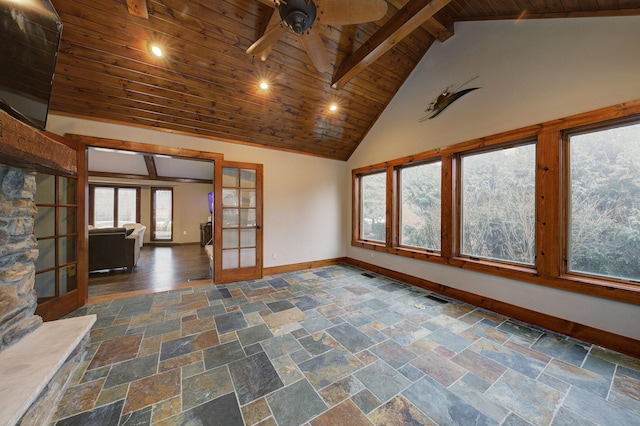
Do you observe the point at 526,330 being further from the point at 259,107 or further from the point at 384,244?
the point at 259,107

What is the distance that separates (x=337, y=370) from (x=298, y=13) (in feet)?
9.25

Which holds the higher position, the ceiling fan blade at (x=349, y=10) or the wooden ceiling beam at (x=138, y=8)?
the wooden ceiling beam at (x=138, y=8)

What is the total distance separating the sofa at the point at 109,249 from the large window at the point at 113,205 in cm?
434

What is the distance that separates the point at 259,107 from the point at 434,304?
13.1 feet

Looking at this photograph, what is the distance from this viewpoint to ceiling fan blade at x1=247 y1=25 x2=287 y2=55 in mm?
1989

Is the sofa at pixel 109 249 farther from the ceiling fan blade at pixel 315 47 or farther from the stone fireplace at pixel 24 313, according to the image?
the ceiling fan blade at pixel 315 47

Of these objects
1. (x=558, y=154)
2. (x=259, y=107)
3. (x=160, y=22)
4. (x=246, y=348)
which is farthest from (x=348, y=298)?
(x=160, y=22)

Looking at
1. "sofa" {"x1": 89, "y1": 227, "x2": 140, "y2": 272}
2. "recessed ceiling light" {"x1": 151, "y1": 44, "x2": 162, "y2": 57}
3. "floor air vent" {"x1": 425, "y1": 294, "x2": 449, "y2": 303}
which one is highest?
"recessed ceiling light" {"x1": 151, "y1": 44, "x2": 162, "y2": 57}

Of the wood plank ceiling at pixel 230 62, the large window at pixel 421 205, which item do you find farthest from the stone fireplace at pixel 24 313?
the large window at pixel 421 205

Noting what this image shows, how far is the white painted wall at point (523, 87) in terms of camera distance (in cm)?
207

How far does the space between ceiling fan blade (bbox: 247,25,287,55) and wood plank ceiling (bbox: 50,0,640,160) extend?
22 centimetres

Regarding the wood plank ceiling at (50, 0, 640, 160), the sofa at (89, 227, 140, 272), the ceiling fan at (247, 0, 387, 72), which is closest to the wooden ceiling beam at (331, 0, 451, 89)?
the wood plank ceiling at (50, 0, 640, 160)

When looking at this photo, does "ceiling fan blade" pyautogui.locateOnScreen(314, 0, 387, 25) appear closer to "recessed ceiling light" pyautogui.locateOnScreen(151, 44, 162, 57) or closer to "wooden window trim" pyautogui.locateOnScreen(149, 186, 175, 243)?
"recessed ceiling light" pyautogui.locateOnScreen(151, 44, 162, 57)

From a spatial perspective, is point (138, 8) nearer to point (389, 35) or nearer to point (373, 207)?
point (389, 35)
